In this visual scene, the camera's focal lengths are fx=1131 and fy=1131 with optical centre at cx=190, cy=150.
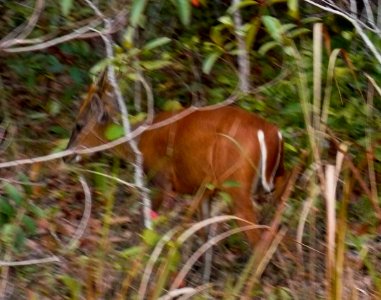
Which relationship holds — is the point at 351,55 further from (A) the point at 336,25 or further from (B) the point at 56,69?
(B) the point at 56,69

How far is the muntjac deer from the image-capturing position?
5965 mm

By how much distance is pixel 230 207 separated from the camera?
20.0 ft

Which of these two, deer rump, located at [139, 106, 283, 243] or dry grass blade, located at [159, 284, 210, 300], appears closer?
dry grass blade, located at [159, 284, 210, 300]

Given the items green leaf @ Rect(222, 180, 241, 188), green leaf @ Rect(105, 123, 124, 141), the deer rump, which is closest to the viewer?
green leaf @ Rect(105, 123, 124, 141)

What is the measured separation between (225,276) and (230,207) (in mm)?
372

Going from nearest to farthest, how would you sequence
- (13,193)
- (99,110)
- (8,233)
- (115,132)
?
(13,193)
(8,233)
(115,132)
(99,110)

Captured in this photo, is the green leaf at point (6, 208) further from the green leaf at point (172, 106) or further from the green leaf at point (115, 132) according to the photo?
the green leaf at point (172, 106)

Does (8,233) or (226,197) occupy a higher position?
(226,197)

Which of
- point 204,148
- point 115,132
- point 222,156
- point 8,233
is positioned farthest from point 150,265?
point 204,148

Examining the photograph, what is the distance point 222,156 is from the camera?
6047 millimetres

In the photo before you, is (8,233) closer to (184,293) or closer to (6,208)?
(6,208)

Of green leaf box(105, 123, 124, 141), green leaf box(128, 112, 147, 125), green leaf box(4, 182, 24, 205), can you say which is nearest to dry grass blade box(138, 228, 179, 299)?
green leaf box(4, 182, 24, 205)

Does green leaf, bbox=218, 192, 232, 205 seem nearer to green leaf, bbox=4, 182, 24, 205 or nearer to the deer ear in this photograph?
the deer ear

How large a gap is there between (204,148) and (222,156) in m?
0.16
